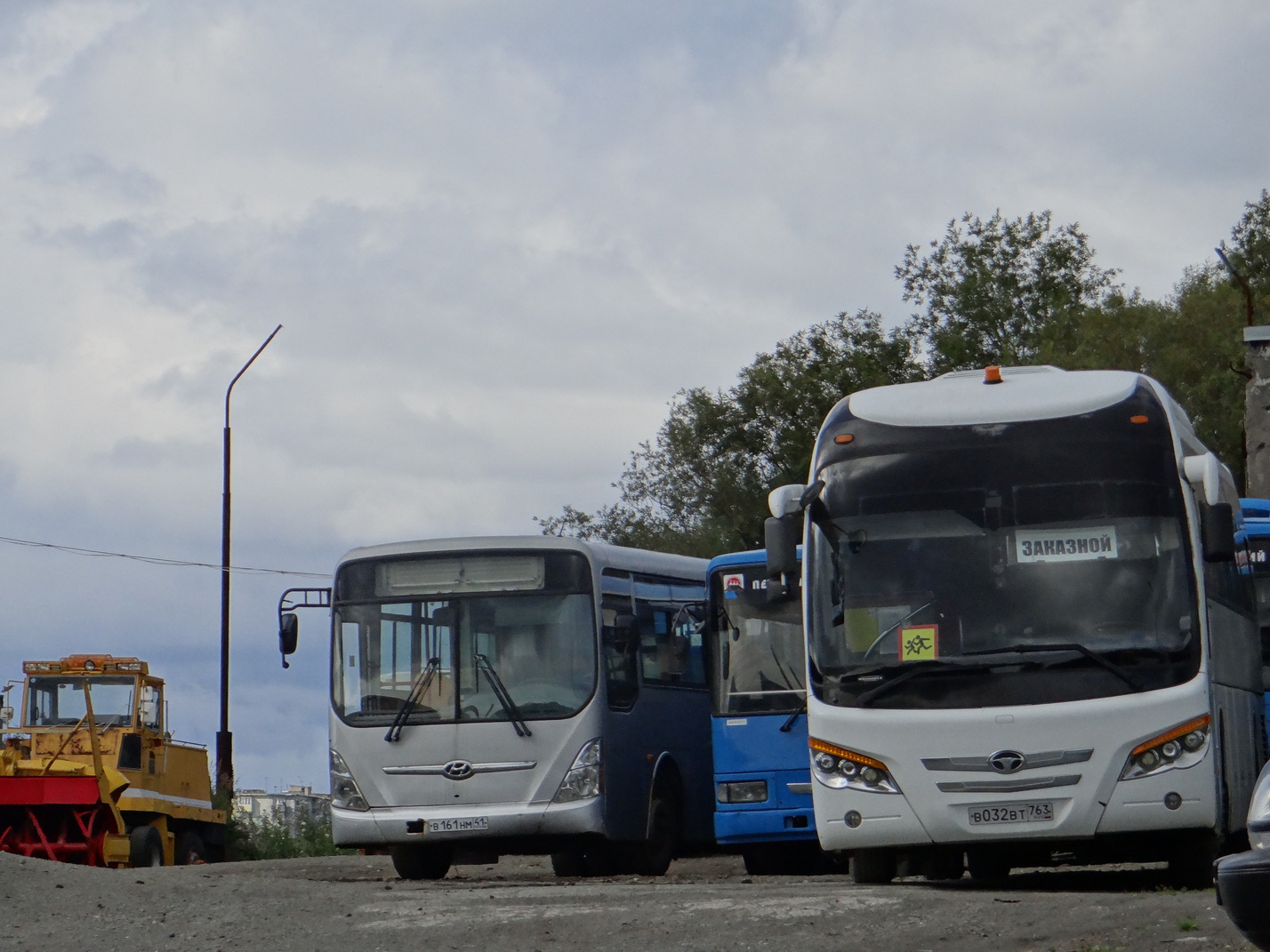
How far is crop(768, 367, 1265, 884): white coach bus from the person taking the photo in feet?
41.4

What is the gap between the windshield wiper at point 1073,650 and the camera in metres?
12.6

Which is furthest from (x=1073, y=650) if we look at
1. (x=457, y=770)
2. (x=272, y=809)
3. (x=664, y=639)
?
(x=272, y=809)

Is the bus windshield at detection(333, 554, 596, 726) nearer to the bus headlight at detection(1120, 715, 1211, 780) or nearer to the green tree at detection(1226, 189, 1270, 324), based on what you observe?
the bus headlight at detection(1120, 715, 1211, 780)

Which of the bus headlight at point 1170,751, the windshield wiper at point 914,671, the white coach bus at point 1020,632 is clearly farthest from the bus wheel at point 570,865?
the bus headlight at point 1170,751

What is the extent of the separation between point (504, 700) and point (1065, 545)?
6145 millimetres

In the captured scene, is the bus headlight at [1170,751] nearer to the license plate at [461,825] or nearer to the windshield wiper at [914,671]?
the windshield wiper at [914,671]

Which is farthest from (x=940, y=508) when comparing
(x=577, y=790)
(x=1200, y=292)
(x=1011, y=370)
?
(x=1200, y=292)

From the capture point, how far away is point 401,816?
1744cm

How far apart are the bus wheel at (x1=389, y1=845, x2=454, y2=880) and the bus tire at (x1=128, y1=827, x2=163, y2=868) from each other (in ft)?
28.9

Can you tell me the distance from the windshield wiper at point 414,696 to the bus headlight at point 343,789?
1.68 ft

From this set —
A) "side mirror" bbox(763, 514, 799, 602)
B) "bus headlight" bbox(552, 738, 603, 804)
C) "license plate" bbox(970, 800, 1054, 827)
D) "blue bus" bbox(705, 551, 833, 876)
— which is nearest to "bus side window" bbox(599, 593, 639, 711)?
"bus headlight" bbox(552, 738, 603, 804)

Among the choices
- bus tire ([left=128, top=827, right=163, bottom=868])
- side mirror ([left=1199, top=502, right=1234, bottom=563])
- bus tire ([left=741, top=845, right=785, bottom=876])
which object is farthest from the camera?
bus tire ([left=128, top=827, right=163, bottom=868])

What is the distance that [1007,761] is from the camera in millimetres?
12750

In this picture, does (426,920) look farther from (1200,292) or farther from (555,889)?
(1200,292)
